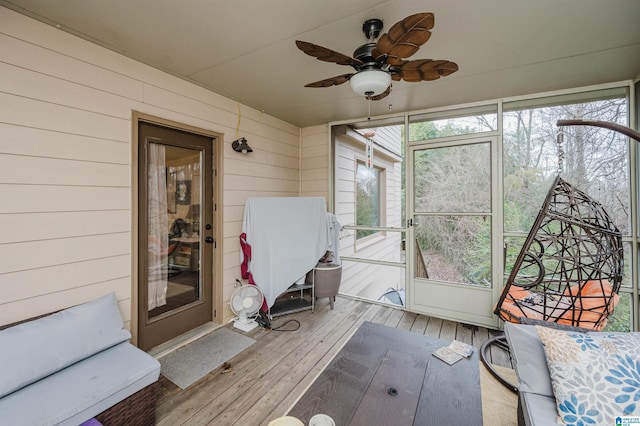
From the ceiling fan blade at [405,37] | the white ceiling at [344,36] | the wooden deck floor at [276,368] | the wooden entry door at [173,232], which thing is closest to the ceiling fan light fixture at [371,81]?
the ceiling fan blade at [405,37]

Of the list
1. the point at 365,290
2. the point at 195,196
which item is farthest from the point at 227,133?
the point at 365,290

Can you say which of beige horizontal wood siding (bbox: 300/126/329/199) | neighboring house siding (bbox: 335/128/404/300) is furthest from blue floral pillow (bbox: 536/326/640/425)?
beige horizontal wood siding (bbox: 300/126/329/199)

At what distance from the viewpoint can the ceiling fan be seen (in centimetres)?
151

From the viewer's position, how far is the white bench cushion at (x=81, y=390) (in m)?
1.32

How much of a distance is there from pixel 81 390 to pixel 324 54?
2.42 metres

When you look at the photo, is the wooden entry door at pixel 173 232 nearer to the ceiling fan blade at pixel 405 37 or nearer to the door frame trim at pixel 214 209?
the door frame trim at pixel 214 209

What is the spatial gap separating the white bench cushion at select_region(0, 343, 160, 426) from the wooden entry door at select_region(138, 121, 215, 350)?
85 centimetres

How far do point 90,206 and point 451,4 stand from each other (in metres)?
3.01

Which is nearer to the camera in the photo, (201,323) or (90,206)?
(90,206)

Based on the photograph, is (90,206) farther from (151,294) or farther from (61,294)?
(151,294)

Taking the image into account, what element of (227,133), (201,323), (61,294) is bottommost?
(201,323)

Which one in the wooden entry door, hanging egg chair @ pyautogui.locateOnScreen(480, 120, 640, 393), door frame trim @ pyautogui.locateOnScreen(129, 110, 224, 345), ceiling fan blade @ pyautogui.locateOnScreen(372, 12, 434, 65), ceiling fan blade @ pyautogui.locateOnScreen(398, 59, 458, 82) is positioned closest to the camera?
ceiling fan blade @ pyautogui.locateOnScreen(372, 12, 434, 65)

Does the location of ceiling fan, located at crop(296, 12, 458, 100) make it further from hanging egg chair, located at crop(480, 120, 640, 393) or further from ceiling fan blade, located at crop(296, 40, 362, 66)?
hanging egg chair, located at crop(480, 120, 640, 393)

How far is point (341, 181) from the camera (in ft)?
14.1
